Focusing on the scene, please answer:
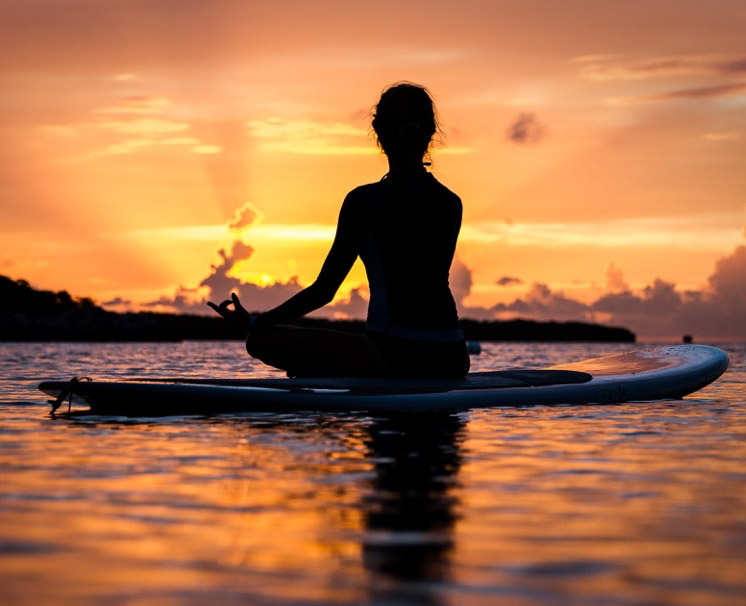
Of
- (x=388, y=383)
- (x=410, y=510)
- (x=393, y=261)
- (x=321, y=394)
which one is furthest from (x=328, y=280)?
(x=410, y=510)

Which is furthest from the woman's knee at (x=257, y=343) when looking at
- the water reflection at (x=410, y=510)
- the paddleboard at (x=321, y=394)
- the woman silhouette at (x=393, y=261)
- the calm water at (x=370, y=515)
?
the water reflection at (x=410, y=510)

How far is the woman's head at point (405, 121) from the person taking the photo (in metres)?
8.66

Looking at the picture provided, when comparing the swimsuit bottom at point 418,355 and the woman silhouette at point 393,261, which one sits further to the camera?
the swimsuit bottom at point 418,355

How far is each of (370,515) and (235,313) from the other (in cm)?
420

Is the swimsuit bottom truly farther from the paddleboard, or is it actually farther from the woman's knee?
the woman's knee

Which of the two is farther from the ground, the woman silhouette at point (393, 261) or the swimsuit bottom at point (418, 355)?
the woman silhouette at point (393, 261)

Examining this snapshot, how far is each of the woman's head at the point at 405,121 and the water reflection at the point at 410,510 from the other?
7.11 feet

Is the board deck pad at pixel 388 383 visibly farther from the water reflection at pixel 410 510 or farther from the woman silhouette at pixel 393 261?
the water reflection at pixel 410 510

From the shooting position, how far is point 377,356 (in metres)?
9.12

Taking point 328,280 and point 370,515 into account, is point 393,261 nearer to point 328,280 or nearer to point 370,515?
point 328,280

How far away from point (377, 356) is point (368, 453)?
2.35 metres

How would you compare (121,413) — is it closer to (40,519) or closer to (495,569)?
(40,519)

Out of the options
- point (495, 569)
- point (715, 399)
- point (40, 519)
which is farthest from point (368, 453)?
point (715, 399)

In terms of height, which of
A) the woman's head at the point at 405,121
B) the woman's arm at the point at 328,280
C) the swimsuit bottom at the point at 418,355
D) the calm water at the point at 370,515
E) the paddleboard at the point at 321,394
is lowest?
the calm water at the point at 370,515
